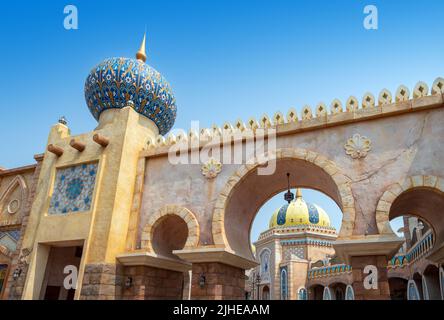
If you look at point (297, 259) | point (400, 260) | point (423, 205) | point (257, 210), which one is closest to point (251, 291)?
point (297, 259)

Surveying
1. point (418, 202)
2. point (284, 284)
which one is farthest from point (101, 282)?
point (284, 284)

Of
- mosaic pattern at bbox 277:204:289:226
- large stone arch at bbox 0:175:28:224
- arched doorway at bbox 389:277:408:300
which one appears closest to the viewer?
large stone arch at bbox 0:175:28:224

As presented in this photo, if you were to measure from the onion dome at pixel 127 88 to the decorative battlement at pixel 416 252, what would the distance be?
31.4 feet

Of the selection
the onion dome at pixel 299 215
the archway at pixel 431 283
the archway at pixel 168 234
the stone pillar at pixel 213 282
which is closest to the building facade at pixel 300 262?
the onion dome at pixel 299 215

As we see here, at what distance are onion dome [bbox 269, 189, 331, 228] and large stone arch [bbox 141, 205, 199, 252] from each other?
18687 mm

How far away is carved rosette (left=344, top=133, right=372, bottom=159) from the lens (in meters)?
7.37

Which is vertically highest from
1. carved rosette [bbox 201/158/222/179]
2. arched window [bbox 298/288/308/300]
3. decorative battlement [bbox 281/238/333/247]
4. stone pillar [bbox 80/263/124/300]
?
decorative battlement [bbox 281/238/333/247]

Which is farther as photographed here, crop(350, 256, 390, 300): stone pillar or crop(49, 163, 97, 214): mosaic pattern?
crop(49, 163, 97, 214): mosaic pattern

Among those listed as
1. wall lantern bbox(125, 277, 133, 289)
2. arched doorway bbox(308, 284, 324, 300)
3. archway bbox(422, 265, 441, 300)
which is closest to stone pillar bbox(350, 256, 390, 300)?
wall lantern bbox(125, 277, 133, 289)

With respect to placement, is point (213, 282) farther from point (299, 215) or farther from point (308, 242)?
point (299, 215)

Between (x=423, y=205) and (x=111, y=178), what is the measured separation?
7425mm

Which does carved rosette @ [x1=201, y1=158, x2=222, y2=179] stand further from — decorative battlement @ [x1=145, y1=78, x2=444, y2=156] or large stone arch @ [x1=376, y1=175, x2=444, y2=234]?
large stone arch @ [x1=376, y1=175, x2=444, y2=234]

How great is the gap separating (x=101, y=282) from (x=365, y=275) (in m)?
5.61

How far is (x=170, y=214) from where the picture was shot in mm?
8766
